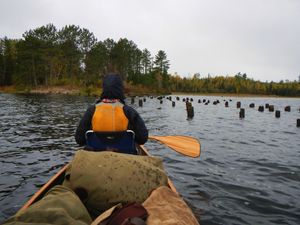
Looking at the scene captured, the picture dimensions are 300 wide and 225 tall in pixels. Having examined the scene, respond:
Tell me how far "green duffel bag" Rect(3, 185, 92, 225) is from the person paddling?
83.3 inches

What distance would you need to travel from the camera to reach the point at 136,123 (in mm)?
5691

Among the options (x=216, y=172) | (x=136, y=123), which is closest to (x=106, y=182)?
(x=136, y=123)

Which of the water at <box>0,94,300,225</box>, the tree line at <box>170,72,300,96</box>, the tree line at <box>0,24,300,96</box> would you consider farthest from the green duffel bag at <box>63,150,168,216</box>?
the tree line at <box>170,72,300,96</box>

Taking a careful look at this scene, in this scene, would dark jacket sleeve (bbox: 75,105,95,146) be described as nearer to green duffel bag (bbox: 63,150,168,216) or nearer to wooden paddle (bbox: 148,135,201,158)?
green duffel bag (bbox: 63,150,168,216)

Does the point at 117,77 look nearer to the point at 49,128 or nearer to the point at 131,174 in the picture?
the point at 131,174

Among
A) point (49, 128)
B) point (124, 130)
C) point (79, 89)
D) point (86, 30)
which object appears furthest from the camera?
point (86, 30)

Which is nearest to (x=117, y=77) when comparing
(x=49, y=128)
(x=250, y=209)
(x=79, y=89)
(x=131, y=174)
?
(x=131, y=174)

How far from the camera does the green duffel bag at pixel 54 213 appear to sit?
2662 millimetres

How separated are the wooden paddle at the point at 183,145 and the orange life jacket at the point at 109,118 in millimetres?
2571

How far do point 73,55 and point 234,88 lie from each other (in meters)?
75.0

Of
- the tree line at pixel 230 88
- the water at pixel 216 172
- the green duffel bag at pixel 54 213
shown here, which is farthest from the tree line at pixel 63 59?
the green duffel bag at pixel 54 213

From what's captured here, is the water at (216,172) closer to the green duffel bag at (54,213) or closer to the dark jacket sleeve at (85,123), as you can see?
the dark jacket sleeve at (85,123)

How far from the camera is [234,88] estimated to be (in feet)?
412

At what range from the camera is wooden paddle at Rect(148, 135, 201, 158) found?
8016mm
